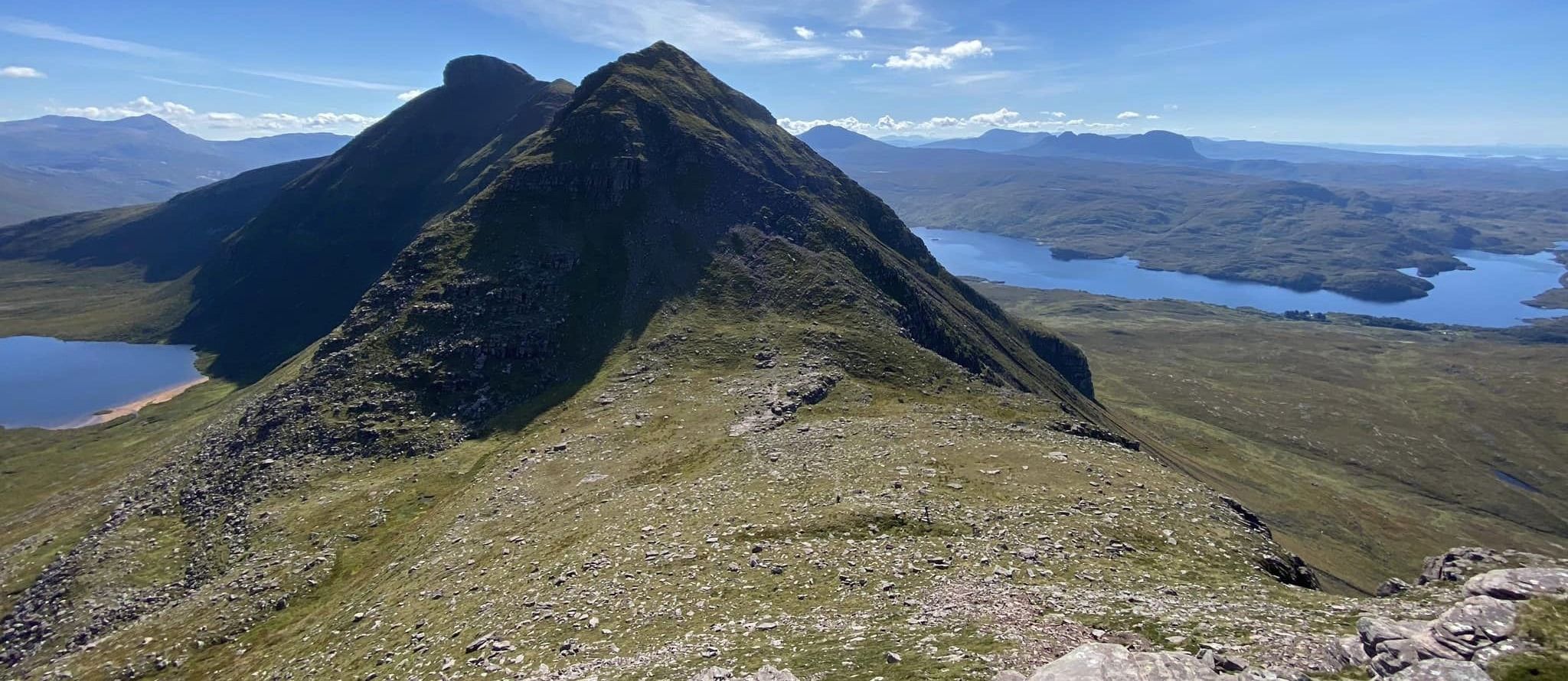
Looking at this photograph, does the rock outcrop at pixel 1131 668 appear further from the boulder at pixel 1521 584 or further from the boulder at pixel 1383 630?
the boulder at pixel 1521 584

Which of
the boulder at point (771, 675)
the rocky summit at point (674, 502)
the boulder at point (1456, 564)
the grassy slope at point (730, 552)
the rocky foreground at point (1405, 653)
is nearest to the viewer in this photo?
the rocky foreground at point (1405, 653)

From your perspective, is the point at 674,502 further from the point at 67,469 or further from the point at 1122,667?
the point at 67,469

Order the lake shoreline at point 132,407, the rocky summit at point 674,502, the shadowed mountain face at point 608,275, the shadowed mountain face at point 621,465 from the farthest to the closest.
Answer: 1. the lake shoreline at point 132,407
2. the shadowed mountain face at point 608,275
3. the shadowed mountain face at point 621,465
4. the rocky summit at point 674,502

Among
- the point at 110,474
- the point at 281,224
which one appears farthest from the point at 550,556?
the point at 281,224

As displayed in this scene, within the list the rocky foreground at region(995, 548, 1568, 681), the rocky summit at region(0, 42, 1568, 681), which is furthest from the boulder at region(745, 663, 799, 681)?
the rocky foreground at region(995, 548, 1568, 681)

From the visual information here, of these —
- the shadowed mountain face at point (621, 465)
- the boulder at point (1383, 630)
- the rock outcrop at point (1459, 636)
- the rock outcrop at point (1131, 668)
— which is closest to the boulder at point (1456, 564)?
the shadowed mountain face at point (621, 465)
